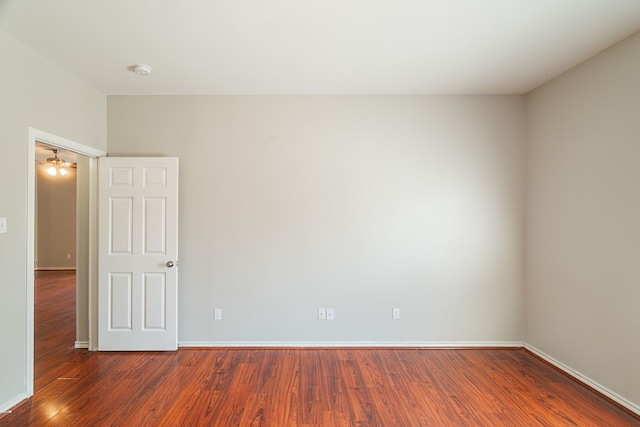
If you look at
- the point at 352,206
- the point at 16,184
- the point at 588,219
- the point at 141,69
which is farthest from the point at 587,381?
the point at 16,184

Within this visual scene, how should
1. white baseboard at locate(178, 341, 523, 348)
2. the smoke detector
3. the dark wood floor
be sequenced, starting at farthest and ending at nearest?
white baseboard at locate(178, 341, 523, 348) → the smoke detector → the dark wood floor

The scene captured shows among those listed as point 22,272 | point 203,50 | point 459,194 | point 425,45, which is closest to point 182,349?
point 22,272

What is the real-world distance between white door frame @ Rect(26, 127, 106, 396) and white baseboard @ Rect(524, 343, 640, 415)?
4.60 meters

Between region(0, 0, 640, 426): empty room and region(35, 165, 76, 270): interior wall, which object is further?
region(35, 165, 76, 270): interior wall

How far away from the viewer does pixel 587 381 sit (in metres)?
2.61

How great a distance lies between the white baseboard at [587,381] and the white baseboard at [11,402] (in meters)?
4.60

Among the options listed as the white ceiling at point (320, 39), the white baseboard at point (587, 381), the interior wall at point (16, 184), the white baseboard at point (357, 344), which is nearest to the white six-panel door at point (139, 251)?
the white baseboard at point (357, 344)

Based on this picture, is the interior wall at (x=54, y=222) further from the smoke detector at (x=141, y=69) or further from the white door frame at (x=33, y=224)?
the smoke detector at (x=141, y=69)

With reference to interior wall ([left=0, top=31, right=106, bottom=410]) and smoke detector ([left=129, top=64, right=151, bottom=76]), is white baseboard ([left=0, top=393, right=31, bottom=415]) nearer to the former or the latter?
interior wall ([left=0, top=31, right=106, bottom=410])

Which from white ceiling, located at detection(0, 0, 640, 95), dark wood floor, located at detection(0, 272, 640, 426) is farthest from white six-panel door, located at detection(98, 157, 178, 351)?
white ceiling, located at detection(0, 0, 640, 95)

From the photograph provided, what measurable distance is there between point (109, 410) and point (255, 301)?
1.48 metres

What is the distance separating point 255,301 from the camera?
336 cm

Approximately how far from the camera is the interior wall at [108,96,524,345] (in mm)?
3363

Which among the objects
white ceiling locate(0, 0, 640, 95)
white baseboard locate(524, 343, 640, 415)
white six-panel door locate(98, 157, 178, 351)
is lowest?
white baseboard locate(524, 343, 640, 415)
